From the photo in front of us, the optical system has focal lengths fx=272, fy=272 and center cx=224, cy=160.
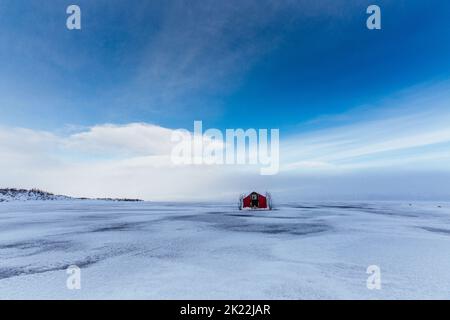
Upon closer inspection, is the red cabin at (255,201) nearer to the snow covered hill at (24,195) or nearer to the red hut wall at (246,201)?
the red hut wall at (246,201)

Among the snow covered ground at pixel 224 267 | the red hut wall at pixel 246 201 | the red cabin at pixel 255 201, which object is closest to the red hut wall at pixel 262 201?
the red cabin at pixel 255 201

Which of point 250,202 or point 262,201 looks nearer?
point 250,202

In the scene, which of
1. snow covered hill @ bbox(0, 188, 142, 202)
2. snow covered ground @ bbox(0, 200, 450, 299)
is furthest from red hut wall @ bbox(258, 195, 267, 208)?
Result: snow covered hill @ bbox(0, 188, 142, 202)

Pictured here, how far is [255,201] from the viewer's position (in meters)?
27.4

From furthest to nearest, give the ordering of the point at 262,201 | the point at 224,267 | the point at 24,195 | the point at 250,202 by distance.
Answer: the point at 24,195
the point at 262,201
the point at 250,202
the point at 224,267

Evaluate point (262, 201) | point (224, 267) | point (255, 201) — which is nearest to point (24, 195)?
point (255, 201)

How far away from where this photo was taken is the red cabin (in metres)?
27.2

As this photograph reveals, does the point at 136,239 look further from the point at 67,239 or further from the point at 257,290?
the point at 257,290

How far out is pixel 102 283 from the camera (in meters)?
4.41

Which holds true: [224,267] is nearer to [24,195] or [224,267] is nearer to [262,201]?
[262,201]

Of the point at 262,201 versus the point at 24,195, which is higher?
the point at 262,201

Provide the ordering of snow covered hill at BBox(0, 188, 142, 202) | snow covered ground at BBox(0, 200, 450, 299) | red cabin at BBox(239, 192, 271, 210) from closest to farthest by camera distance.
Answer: snow covered ground at BBox(0, 200, 450, 299) → red cabin at BBox(239, 192, 271, 210) → snow covered hill at BBox(0, 188, 142, 202)

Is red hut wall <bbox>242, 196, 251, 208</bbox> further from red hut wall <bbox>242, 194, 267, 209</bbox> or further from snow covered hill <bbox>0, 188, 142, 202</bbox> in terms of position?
snow covered hill <bbox>0, 188, 142, 202</bbox>
